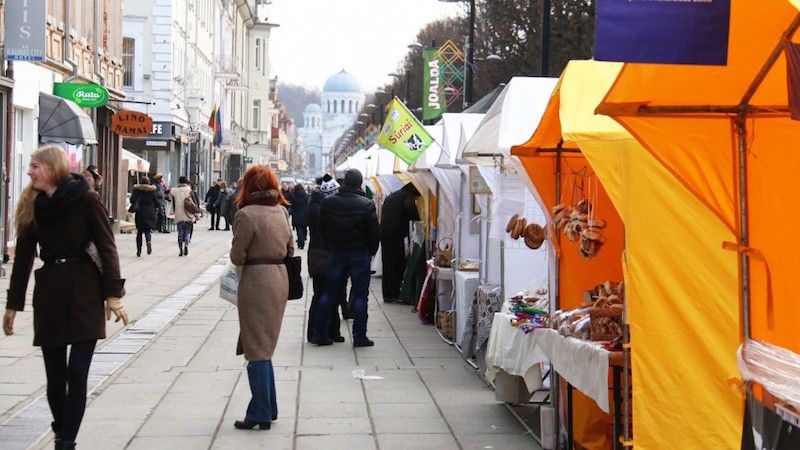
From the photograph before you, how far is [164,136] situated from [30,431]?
132 feet

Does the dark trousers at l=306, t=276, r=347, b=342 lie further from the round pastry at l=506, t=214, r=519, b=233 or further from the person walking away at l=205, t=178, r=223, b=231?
the person walking away at l=205, t=178, r=223, b=231

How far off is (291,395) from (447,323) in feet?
14.6

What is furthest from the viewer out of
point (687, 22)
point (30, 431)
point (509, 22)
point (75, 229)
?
point (509, 22)

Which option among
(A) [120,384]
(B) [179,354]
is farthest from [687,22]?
(B) [179,354]

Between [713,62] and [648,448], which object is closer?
[713,62]

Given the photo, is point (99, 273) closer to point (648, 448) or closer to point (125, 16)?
point (648, 448)

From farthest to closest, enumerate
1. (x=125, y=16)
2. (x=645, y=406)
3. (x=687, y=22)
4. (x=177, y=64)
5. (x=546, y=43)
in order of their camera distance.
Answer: (x=177, y=64) → (x=125, y=16) → (x=546, y=43) → (x=645, y=406) → (x=687, y=22)

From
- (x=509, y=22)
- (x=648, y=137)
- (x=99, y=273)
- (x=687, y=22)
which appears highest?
(x=509, y=22)

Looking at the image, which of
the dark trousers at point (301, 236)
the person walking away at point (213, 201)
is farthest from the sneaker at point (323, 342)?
the person walking away at point (213, 201)

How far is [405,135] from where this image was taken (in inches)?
639

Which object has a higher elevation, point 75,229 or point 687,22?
point 687,22

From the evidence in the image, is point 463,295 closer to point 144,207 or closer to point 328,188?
point 328,188

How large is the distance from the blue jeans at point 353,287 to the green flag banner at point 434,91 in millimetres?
17249

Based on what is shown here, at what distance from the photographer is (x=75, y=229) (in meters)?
7.43
